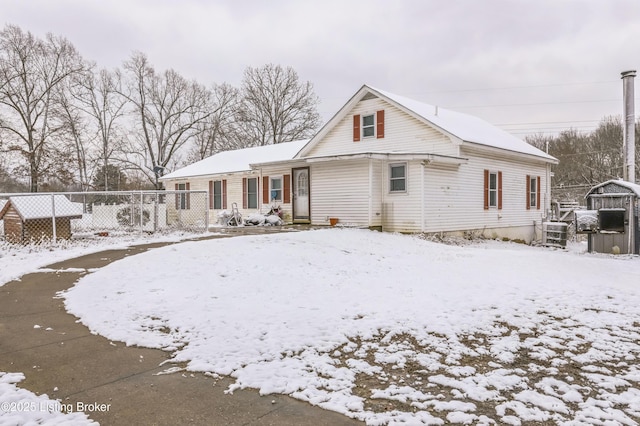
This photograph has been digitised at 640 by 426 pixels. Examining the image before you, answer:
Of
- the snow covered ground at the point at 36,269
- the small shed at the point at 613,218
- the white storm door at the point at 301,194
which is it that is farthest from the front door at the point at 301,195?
the small shed at the point at 613,218

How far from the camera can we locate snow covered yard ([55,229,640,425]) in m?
3.07

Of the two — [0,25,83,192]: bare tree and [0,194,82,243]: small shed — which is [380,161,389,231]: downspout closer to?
[0,194,82,243]: small shed

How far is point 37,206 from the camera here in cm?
1019

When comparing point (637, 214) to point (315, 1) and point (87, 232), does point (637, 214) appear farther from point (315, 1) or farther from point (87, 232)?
point (87, 232)

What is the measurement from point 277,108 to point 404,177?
92.4ft

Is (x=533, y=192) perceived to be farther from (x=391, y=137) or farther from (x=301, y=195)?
(x=301, y=195)

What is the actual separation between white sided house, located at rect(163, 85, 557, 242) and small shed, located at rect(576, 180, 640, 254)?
367 cm

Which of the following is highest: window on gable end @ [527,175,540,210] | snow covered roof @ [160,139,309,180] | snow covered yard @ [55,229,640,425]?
snow covered roof @ [160,139,309,180]

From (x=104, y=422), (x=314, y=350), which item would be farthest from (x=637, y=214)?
(x=104, y=422)

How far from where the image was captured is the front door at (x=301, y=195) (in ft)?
56.1

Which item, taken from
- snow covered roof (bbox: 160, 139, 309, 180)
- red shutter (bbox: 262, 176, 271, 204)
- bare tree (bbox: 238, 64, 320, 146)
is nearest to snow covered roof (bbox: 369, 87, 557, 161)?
red shutter (bbox: 262, 176, 271, 204)

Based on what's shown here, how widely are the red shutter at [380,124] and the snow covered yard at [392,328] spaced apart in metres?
9.14

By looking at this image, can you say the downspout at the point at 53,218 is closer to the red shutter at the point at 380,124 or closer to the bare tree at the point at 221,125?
the red shutter at the point at 380,124

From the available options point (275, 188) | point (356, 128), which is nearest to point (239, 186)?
point (275, 188)
